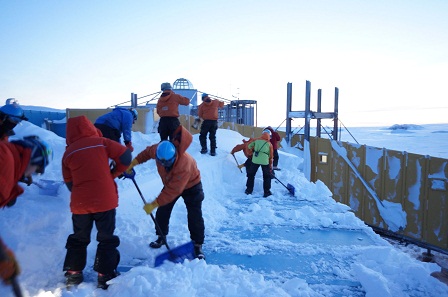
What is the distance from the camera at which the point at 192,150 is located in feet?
27.2

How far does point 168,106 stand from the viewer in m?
6.68

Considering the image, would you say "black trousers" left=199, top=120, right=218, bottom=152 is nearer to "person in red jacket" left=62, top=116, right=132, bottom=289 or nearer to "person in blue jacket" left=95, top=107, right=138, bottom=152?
"person in blue jacket" left=95, top=107, right=138, bottom=152

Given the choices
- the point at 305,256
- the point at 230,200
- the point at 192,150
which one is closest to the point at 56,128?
the point at 192,150

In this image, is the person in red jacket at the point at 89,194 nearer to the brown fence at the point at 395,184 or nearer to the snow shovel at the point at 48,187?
the snow shovel at the point at 48,187

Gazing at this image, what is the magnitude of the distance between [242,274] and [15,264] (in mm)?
1880

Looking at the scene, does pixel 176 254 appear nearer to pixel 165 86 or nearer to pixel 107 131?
pixel 107 131

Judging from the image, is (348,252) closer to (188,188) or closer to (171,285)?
(188,188)

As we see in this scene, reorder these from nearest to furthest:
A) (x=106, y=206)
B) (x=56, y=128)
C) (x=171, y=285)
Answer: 1. (x=171, y=285)
2. (x=106, y=206)
3. (x=56, y=128)

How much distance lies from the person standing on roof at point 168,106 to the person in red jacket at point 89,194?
382 cm

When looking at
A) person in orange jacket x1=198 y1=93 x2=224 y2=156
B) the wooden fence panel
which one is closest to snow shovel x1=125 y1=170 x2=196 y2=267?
person in orange jacket x1=198 y1=93 x2=224 y2=156

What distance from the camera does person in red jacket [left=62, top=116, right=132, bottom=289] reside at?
2.75 metres

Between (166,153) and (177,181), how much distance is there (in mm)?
335

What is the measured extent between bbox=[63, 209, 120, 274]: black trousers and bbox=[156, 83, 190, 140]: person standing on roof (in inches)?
160

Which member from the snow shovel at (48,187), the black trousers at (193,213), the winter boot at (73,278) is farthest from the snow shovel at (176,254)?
the snow shovel at (48,187)
